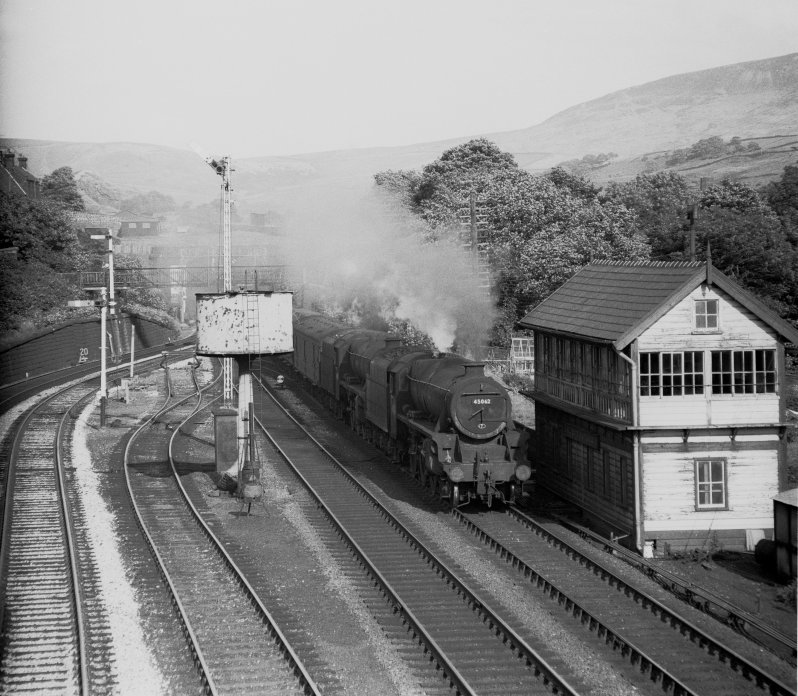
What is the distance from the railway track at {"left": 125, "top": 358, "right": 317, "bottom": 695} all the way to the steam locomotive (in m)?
5.95

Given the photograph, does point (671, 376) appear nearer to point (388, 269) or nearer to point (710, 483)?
point (710, 483)

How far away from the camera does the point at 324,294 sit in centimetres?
6341

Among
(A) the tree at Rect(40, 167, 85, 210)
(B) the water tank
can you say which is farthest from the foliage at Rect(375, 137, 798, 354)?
(A) the tree at Rect(40, 167, 85, 210)

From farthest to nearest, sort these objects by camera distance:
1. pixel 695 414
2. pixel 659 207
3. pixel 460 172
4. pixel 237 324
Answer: pixel 460 172, pixel 659 207, pixel 237 324, pixel 695 414

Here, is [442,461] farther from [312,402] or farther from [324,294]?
[324,294]

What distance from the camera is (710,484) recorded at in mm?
20016

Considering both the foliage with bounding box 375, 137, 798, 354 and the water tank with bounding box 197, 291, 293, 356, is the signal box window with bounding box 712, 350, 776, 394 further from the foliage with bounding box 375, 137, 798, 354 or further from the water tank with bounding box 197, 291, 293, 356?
the foliage with bounding box 375, 137, 798, 354

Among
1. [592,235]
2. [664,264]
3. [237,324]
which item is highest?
[592,235]

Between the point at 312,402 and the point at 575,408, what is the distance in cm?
2109

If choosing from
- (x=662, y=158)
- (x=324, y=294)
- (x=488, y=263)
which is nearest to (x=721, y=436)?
(x=488, y=263)

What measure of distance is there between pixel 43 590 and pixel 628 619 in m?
10.4

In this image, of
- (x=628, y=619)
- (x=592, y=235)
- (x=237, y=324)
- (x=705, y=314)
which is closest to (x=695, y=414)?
(x=705, y=314)

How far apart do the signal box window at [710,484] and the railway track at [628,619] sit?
2.59 m

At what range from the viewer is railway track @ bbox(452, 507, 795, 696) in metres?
13.3
